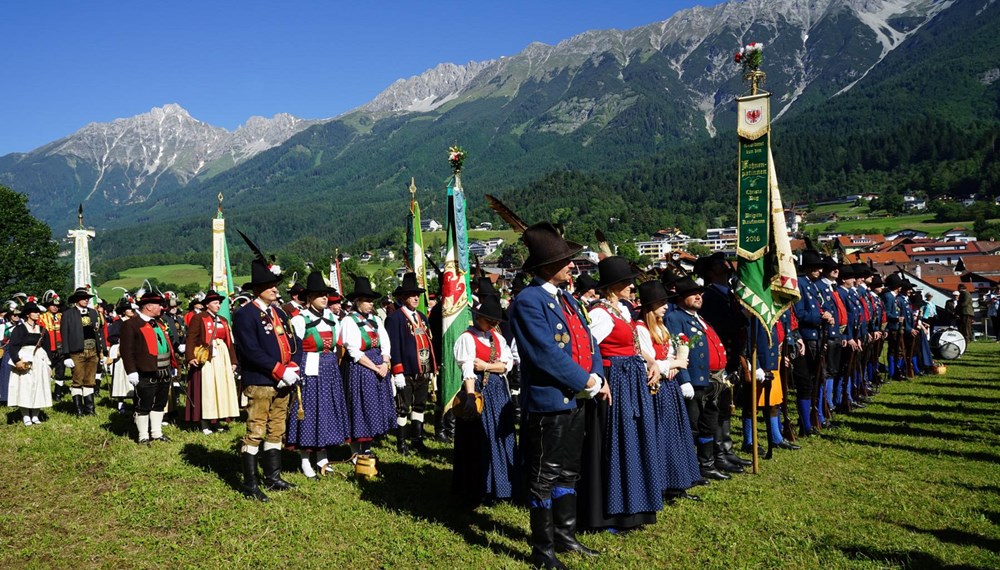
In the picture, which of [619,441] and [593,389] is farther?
[619,441]

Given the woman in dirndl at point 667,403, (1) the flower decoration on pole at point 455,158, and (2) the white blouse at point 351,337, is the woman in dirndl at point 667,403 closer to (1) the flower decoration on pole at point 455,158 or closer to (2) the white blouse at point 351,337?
(1) the flower decoration on pole at point 455,158

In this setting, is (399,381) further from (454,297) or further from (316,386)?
(454,297)

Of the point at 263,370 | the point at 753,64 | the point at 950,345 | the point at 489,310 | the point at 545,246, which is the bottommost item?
the point at 950,345

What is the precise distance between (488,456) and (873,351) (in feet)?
32.2

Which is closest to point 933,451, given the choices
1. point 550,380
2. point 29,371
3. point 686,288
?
point 686,288

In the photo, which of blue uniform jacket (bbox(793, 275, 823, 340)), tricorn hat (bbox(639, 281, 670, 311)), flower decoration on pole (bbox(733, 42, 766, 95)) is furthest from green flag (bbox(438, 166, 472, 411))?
blue uniform jacket (bbox(793, 275, 823, 340))

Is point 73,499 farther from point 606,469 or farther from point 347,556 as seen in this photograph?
point 606,469

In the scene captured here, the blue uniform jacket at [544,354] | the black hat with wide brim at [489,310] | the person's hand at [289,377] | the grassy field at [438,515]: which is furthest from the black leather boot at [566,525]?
the person's hand at [289,377]

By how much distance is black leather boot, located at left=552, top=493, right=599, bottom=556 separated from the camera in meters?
5.50

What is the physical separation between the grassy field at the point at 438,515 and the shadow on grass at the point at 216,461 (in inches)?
1.2

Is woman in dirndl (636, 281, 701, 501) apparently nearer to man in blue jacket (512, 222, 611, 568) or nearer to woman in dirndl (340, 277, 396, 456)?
man in blue jacket (512, 222, 611, 568)

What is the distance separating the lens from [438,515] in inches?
270

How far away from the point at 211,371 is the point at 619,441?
7.48 meters

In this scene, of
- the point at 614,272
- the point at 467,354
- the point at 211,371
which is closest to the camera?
the point at 614,272
